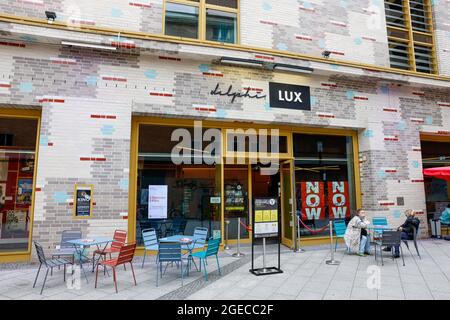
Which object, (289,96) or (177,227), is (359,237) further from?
(177,227)

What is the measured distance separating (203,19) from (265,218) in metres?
5.67

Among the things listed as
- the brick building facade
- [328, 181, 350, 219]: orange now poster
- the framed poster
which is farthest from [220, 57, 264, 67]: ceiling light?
the framed poster

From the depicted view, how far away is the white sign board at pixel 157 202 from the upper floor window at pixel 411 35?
28.6 feet

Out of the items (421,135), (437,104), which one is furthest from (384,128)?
(437,104)

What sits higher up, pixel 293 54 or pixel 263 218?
pixel 293 54

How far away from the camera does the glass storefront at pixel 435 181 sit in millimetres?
10711

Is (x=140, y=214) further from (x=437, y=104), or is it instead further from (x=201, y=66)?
(x=437, y=104)

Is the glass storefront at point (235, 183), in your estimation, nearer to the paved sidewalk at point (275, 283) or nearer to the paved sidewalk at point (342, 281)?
the paved sidewalk at point (275, 283)

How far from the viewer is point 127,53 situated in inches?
295

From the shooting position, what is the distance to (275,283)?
17.7 ft

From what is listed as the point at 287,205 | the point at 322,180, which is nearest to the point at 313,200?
the point at 322,180

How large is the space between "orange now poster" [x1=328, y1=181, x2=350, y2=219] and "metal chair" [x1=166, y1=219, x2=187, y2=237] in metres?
4.55

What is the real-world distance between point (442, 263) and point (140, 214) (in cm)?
702
